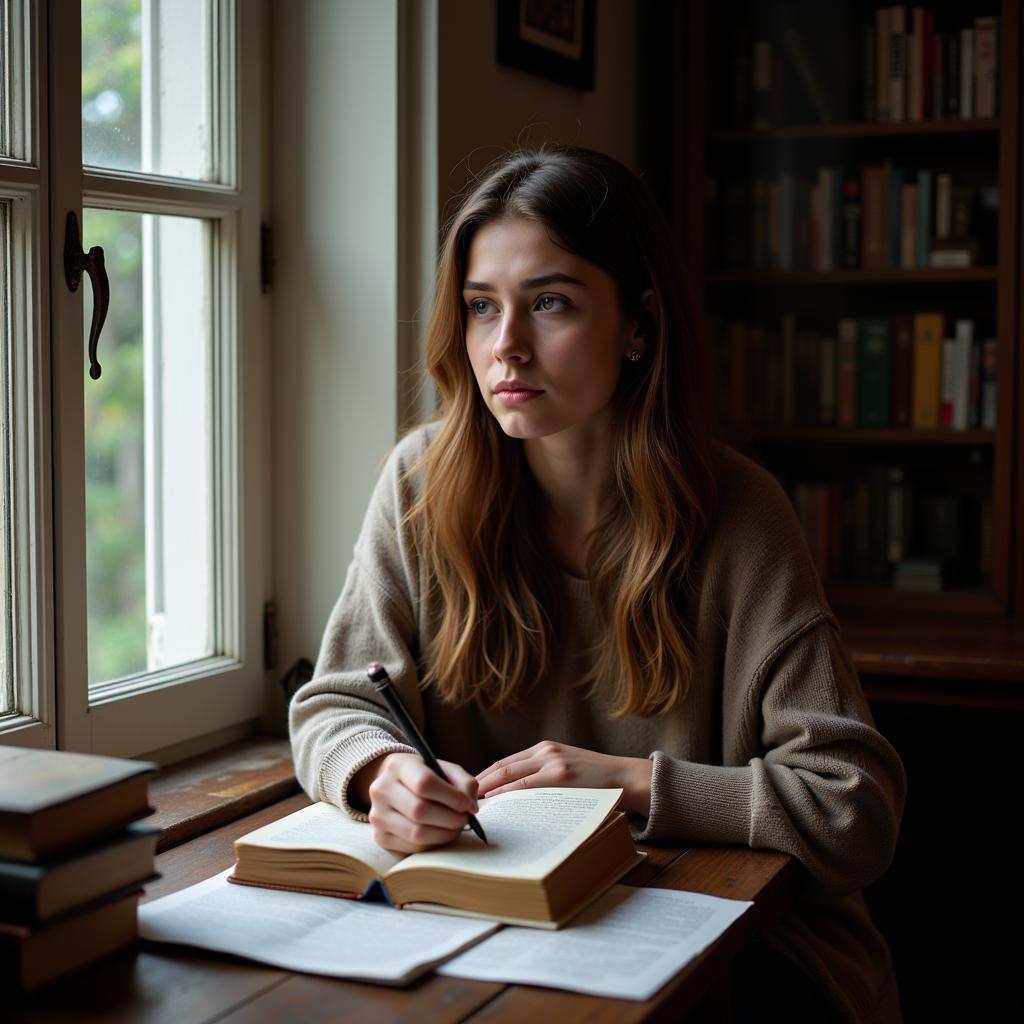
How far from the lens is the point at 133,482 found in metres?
1.80

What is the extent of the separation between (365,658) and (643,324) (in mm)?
536

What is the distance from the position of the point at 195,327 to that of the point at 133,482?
9.7 inches

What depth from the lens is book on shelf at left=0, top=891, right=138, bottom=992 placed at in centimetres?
102

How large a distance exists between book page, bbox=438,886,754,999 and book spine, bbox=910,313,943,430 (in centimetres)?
164

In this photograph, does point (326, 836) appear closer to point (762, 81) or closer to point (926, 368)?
point (926, 368)

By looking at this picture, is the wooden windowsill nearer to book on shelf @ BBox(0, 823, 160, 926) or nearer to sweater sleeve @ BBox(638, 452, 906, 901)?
book on shelf @ BBox(0, 823, 160, 926)

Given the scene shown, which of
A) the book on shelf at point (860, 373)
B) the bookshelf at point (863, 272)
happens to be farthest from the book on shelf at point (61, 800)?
the book on shelf at point (860, 373)

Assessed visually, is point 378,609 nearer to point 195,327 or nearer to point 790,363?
point 195,327

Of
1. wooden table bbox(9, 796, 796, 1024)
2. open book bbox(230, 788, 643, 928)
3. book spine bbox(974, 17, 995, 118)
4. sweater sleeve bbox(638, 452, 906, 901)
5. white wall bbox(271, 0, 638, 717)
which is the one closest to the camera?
wooden table bbox(9, 796, 796, 1024)

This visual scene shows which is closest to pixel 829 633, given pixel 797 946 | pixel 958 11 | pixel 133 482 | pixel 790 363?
pixel 797 946

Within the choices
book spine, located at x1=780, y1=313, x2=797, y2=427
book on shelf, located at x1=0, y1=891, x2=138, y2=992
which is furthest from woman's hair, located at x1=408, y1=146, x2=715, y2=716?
book spine, located at x1=780, y1=313, x2=797, y2=427

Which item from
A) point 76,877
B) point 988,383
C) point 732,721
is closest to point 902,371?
point 988,383

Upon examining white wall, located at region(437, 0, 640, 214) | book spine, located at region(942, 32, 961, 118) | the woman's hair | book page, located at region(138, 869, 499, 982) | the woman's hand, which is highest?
book spine, located at region(942, 32, 961, 118)

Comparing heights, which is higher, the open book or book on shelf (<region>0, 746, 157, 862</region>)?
book on shelf (<region>0, 746, 157, 862</region>)
